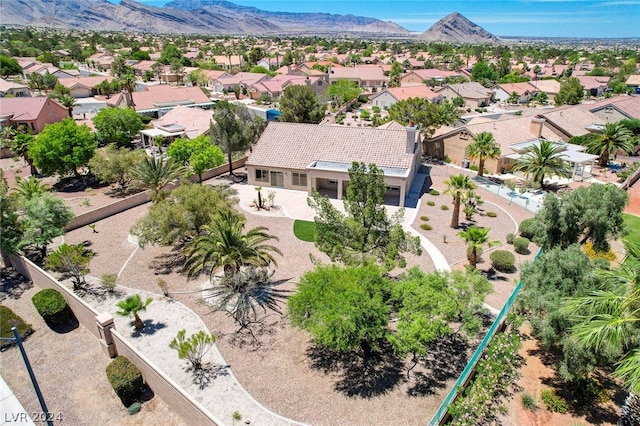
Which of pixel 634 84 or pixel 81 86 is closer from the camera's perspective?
pixel 81 86

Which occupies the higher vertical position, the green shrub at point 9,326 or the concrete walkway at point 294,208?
the concrete walkway at point 294,208

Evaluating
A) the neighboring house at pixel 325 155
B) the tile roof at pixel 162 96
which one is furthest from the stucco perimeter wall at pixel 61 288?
the tile roof at pixel 162 96

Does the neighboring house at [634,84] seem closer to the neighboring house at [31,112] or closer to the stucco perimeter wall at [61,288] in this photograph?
the neighboring house at [31,112]

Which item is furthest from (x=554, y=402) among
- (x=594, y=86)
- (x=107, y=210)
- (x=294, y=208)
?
(x=594, y=86)

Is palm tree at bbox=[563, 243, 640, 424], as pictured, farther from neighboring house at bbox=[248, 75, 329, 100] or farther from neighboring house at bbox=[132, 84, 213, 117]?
neighboring house at bbox=[248, 75, 329, 100]

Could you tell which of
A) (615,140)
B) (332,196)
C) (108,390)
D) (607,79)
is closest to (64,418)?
(108,390)

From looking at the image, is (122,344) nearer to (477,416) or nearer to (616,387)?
(477,416)

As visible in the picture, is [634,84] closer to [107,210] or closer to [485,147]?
[485,147]

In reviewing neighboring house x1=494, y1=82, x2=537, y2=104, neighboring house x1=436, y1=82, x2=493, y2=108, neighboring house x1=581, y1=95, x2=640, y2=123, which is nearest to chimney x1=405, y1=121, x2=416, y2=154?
neighboring house x1=581, y1=95, x2=640, y2=123
